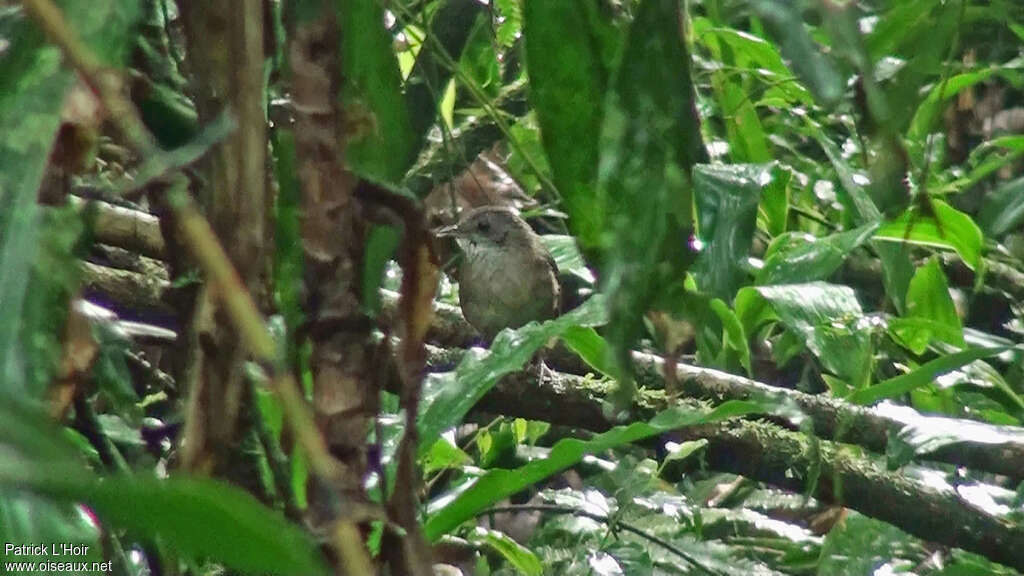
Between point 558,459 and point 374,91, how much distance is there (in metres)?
0.63

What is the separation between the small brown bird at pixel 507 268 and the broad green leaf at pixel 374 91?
9.26 ft

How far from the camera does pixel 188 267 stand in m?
0.85

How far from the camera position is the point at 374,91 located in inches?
32.3

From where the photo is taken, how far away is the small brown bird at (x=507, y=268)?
372 cm

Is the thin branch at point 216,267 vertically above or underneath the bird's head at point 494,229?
above

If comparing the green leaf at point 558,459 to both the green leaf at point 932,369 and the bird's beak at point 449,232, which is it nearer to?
the green leaf at point 932,369

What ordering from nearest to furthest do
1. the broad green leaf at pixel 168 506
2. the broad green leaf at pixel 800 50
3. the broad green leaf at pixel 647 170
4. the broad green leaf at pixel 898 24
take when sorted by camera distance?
the broad green leaf at pixel 168 506 → the broad green leaf at pixel 800 50 → the broad green leaf at pixel 647 170 → the broad green leaf at pixel 898 24

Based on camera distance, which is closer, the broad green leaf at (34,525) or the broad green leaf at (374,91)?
the broad green leaf at (34,525)

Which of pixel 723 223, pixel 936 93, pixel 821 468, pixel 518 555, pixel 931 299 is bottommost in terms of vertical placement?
pixel 518 555

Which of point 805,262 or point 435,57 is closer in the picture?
point 435,57

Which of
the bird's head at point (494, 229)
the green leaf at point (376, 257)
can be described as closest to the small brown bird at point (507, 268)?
the bird's head at point (494, 229)

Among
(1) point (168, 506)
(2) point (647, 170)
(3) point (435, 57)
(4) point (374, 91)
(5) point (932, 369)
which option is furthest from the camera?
(5) point (932, 369)

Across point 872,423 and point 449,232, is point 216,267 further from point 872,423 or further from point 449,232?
point 449,232

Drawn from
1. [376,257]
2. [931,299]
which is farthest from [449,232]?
[376,257]
